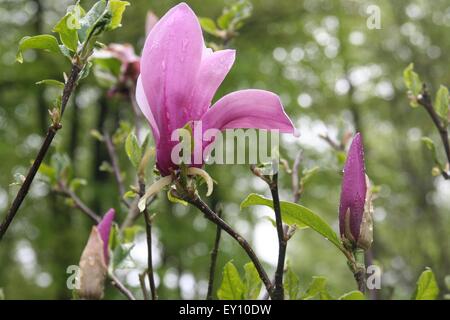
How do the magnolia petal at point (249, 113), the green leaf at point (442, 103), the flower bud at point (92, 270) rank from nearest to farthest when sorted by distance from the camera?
the magnolia petal at point (249, 113), the flower bud at point (92, 270), the green leaf at point (442, 103)

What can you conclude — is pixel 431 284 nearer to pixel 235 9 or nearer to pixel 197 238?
pixel 235 9

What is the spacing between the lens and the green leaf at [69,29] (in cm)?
63

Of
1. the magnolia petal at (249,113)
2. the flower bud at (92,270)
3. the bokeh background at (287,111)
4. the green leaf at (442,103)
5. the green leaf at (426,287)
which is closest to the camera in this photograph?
the magnolia petal at (249,113)

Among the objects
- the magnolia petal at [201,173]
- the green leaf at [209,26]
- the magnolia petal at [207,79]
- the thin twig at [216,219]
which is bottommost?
the thin twig at [216,219]

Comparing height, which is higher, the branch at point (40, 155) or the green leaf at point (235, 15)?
the green leaf at point (235, 15)

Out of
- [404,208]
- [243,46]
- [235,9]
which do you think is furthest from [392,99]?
[235,9]

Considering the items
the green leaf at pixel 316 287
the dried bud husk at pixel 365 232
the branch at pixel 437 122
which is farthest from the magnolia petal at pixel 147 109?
the branch at pixel 437 122

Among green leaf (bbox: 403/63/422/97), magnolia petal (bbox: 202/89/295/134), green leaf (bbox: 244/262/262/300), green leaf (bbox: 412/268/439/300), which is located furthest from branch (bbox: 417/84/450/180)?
magnolia petal (bbox: 202/89/295/134)

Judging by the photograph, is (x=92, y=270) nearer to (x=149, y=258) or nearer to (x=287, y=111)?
(x=149, y=258)

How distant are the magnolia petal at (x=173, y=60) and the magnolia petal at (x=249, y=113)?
1.3 inches

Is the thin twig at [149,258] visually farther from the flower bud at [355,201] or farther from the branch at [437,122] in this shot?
the branch at [437,122]

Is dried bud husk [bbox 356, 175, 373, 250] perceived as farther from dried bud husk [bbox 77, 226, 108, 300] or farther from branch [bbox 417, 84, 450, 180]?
branch [bbox 417, 84, 450, 180]

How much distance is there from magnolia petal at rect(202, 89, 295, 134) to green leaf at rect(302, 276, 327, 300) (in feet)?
1.13

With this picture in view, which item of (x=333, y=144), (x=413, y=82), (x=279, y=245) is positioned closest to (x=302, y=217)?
(x=279, y=245)
